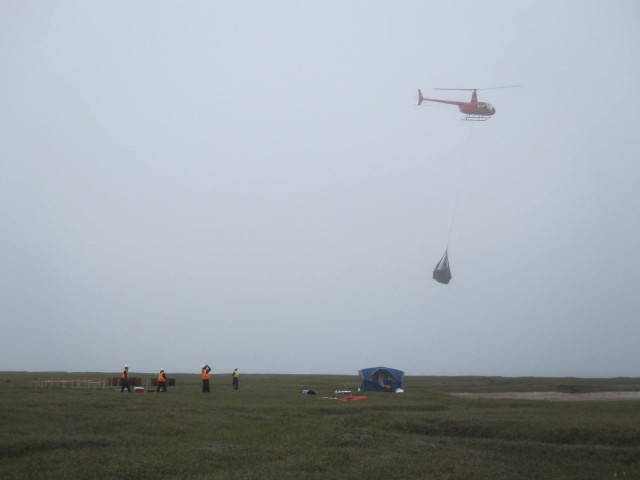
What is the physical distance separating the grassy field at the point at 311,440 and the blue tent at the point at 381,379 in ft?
43.2

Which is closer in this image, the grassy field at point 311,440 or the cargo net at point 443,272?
the grassy field at point 311,440

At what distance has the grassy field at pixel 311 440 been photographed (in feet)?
60.3

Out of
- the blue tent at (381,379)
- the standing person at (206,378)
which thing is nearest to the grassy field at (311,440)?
the standing person at (206,378)

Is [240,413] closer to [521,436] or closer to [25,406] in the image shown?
[25,406]

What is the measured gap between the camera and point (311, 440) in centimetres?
2294

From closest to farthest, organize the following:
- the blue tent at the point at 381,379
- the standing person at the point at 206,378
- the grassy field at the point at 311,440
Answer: the grassy field at the point at 311,440, the standing person at the point at 206,378, the blue tent at the point at 381,379

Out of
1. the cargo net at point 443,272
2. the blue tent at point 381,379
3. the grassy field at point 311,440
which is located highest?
the cargo net at point 443,272

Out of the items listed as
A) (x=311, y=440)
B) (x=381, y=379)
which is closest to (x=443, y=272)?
(x=381, y=379)

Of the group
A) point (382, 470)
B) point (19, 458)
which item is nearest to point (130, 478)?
point (19, 458)

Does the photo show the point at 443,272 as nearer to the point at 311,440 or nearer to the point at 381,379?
the point at 381,379

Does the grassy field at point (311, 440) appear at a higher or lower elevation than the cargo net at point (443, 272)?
lower

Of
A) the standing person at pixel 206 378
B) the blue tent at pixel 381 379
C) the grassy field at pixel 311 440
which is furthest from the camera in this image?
the blue tent at pixel 381 379

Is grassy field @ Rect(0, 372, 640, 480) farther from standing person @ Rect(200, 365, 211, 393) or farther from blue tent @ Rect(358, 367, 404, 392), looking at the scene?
blue tent @ Rect(358, 367, 404, 392)

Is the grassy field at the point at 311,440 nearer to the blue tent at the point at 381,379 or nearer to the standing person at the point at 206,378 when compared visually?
the standing person at the point at 206,378
